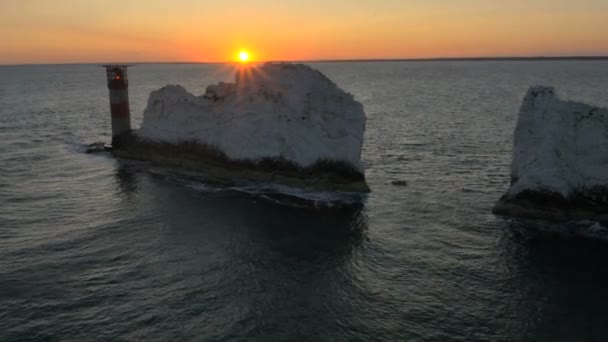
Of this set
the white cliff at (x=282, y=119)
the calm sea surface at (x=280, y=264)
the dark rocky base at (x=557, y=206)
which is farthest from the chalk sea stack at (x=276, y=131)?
the dark rocky base at (x=557, y=206)

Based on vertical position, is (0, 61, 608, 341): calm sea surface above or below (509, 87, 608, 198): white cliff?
below

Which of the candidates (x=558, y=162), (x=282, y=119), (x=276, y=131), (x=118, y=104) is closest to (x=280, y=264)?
(x=276, y=131)

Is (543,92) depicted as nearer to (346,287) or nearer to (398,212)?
(398,212)

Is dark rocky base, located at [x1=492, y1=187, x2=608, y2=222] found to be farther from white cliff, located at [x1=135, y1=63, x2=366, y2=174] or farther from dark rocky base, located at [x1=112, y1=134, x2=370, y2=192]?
white cliff, located at [x1=135, y1=63, x2=366, y2=174]

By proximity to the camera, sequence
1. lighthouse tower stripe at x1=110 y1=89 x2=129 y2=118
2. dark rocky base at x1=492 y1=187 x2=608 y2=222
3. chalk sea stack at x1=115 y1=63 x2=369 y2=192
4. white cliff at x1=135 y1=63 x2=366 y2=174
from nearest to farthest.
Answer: dark rocky base at x1=492 y1=187 x2=608 y2=222 → chalk sea stack at x1=115 y1=63 x2=369 y2=192 → white cliff at x1=135 y1=63 x2=366 y2=174 → lighthouse tower stripe at x1=110 y1=89 x2=129 y2=118

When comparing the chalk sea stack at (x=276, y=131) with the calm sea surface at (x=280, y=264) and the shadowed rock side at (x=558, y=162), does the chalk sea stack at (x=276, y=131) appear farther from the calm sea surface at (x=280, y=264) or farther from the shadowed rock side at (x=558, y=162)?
the shadowed rock side at (x=558, y=162)

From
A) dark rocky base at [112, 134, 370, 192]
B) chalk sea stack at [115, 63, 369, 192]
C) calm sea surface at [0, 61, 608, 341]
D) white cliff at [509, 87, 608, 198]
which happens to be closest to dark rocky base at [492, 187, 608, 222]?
white cliff at [509, 87, 608, 198]
